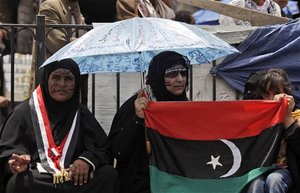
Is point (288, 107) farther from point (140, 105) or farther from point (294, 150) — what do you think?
point (140, 105)

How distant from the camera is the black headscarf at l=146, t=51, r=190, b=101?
5797mm

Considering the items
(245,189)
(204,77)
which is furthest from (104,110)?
(245,189)

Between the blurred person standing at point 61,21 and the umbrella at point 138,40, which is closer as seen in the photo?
the umbrella at point 138,40

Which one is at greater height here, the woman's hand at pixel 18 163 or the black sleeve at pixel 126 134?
the black sleeve at pixel 126 134

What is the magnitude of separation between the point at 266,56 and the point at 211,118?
1.25 m

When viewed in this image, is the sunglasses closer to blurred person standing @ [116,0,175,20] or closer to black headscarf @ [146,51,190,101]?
black headscarf @ [146,51,190,101]

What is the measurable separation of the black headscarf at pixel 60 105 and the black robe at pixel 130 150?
0.39m

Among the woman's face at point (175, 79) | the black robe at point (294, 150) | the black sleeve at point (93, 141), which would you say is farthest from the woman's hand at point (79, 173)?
the black robe at point (294, 150)

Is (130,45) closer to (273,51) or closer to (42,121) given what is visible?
(42,121)

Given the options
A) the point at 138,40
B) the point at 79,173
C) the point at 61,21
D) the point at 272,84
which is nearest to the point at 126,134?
the point at 79,173

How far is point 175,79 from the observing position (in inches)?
229

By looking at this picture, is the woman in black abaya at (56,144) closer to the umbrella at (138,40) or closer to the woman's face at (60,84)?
the woman's face at (60,84)

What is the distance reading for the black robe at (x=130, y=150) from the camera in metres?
5.70

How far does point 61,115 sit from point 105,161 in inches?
21.1
